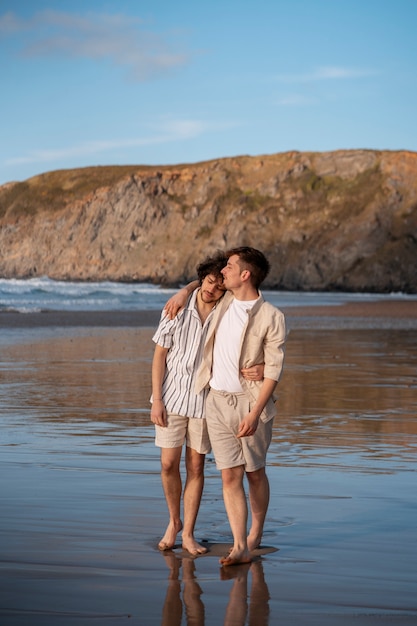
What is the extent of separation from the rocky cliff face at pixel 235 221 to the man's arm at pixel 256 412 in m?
91.6

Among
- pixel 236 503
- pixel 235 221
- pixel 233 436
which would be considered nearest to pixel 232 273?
pixel 233 436

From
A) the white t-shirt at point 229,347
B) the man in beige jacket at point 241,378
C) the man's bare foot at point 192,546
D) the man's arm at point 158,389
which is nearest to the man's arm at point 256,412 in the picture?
the man in beige jacket at point 241,378

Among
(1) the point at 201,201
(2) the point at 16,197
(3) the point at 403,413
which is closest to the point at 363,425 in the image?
(3) the point at 403,413

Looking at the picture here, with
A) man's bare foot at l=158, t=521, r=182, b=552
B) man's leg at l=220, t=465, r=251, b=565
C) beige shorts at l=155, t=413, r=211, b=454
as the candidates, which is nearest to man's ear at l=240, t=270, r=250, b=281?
beige shorts at l=155, t=413, r=211, b=454

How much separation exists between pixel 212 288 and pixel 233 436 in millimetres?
757

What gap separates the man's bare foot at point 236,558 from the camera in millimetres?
4742

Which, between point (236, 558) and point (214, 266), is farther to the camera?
point (214, 266)

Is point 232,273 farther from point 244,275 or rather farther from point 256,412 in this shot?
point 256,412

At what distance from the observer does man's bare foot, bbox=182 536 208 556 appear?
5.02m

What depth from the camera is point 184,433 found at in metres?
5.33

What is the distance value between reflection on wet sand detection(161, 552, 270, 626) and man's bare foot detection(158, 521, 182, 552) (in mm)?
110

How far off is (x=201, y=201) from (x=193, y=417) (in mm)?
119275

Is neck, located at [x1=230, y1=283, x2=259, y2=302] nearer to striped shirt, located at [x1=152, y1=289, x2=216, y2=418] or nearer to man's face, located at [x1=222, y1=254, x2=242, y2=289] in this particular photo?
man's face, located at [x1=222, y1=254, x2=242, y2=289]

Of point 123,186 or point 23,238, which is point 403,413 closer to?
point 123,186
